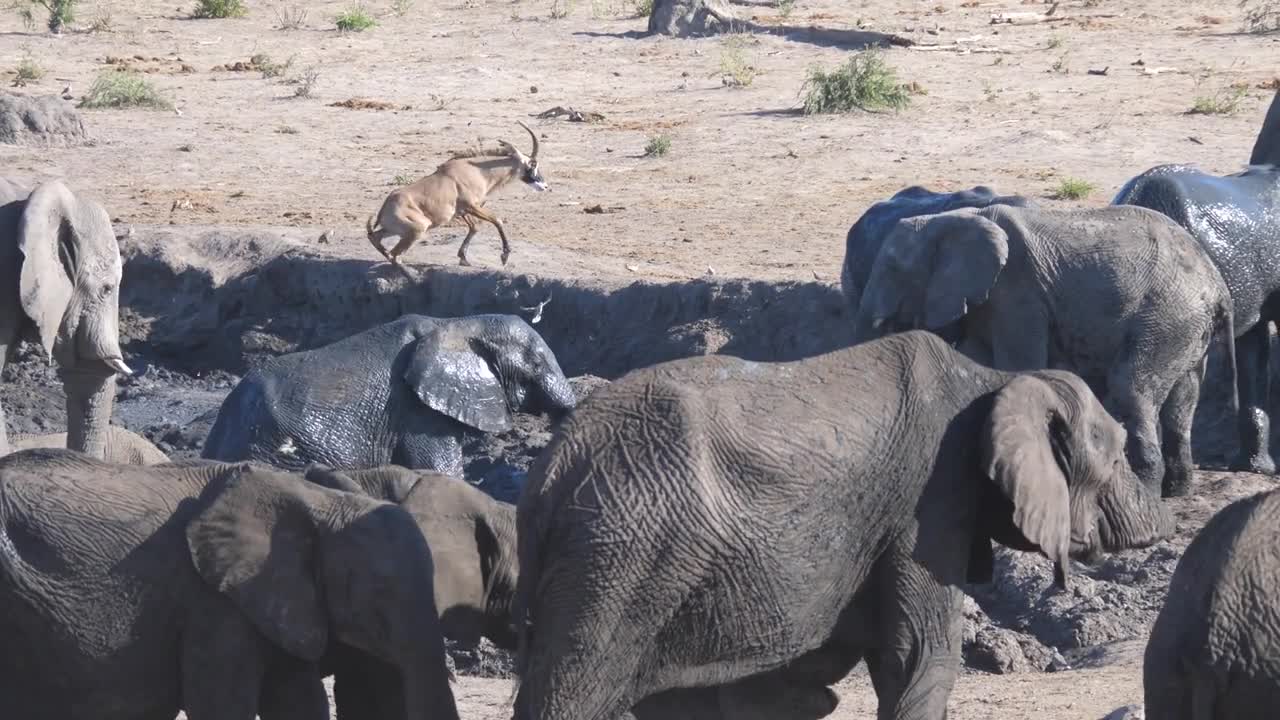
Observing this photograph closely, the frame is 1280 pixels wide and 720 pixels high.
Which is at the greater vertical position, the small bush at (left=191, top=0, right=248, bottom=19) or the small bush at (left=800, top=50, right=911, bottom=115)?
the small bush at (left=800, top=50, right=911, bottom=115)

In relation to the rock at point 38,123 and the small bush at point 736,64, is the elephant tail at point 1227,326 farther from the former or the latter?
the rock at point 38,123

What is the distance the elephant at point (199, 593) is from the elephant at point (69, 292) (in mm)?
2092

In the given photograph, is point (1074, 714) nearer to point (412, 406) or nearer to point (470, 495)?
point (470, 495)

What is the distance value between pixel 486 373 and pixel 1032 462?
3.56 metres

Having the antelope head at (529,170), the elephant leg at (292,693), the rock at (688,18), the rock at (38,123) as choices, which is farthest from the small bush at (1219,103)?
the elephant leg at (292,693)

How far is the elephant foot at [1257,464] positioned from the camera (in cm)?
968

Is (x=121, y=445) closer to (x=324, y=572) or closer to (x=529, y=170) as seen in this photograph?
(x=324, y=572)

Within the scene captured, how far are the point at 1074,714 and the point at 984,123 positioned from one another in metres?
9.63

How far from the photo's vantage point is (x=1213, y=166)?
45.2ft

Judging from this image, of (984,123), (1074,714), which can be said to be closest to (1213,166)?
(984,123)

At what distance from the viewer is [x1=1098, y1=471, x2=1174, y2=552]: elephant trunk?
18.1 ft

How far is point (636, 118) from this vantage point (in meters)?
16.5

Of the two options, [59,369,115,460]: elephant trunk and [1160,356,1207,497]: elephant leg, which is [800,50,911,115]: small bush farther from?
[59,369,115,460]: elephant trunk

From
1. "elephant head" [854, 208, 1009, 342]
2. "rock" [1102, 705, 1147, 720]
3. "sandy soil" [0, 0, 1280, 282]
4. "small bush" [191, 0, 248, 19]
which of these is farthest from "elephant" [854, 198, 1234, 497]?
"small bush" [191, 0, 248, 19]
